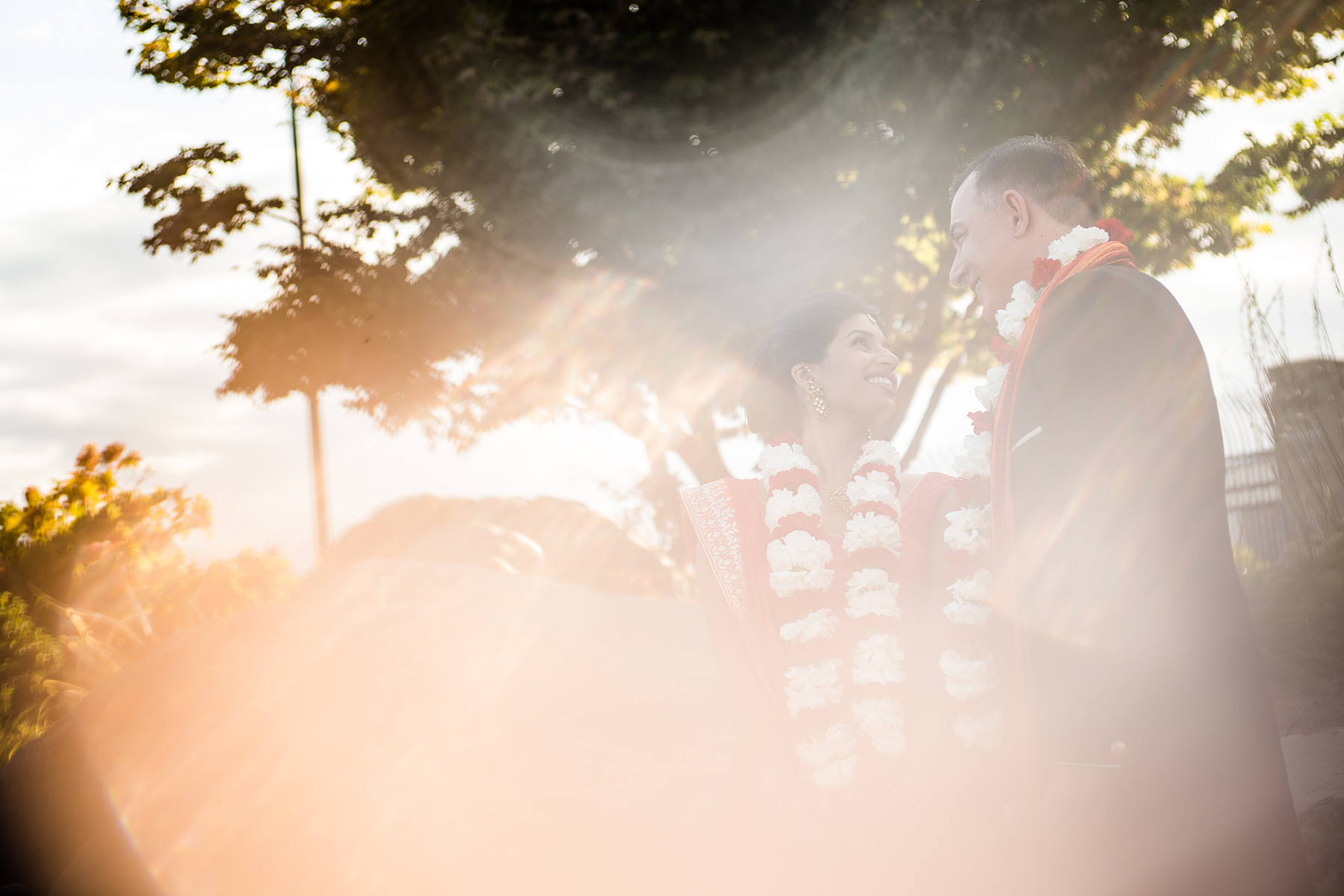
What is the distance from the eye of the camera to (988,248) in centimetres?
233

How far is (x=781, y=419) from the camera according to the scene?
3.31m

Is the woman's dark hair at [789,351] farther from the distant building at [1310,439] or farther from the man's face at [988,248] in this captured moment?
the distant building at [1310,439]

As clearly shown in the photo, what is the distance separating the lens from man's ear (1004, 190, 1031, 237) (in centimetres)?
226

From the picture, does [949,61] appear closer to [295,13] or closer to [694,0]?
[694,0]

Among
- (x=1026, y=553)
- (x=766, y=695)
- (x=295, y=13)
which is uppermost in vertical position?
(x=295, y=13)

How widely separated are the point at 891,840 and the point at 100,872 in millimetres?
4752

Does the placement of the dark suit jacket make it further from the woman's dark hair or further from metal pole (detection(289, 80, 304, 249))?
metal pole (detection(289, 80, 304, 249))

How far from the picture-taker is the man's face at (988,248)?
7.52 ft

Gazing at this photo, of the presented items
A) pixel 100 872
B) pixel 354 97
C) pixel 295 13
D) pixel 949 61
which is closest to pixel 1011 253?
pixel 100 872

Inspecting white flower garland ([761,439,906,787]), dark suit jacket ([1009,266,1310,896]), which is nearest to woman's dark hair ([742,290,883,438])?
white flower garland ([761,439,906,787])

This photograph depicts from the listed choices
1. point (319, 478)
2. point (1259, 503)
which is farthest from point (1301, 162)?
point (319, 478)

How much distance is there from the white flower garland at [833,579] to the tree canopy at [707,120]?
27.5 ft

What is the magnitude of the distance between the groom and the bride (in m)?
0.62

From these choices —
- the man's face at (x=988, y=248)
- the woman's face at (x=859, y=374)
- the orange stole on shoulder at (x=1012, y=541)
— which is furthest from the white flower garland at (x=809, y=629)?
the man's face at (x=988, y=248)
